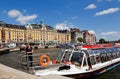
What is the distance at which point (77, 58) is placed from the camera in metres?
19.4

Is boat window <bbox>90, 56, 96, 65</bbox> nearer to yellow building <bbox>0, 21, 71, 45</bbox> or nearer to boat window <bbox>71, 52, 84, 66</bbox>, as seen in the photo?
boat window <bbox>71, 52, 84, 66</bbox>

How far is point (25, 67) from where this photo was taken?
59.8 ft

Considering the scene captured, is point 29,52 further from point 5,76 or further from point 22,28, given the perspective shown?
point 22,28

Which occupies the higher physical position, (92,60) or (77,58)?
(77,58)

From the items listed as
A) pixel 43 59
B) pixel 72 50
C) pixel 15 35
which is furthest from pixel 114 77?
pixel 15 35

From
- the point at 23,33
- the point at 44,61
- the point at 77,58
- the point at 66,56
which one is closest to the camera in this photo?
the point at 44,61

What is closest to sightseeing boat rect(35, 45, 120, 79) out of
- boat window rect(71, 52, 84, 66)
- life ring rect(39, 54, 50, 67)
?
boat window rect(71, 52, 84, 66)

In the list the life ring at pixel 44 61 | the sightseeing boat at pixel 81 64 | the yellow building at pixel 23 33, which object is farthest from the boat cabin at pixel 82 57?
the yellow building at pixel 23 33

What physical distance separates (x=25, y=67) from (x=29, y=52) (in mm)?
1198

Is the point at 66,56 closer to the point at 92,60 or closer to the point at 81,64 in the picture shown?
the point at 81,64

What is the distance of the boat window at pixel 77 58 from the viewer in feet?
62.9

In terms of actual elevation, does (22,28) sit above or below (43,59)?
above

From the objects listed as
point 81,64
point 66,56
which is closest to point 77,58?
point 81,64

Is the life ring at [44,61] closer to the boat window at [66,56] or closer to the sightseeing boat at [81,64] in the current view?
the sightseeing boat at [81,64]
